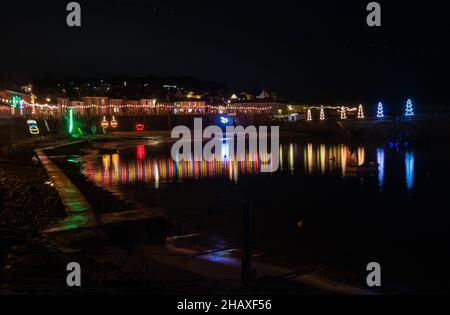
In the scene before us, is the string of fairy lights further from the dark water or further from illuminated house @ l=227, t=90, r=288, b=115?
the dark water

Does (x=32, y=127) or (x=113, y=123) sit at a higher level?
(x=113, y=123)

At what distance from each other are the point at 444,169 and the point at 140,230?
94.8 feet

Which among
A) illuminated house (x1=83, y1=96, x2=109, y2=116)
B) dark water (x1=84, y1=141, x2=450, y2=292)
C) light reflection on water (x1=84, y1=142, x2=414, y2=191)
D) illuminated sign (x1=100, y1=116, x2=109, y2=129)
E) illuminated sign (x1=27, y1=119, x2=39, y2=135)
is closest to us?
dark water (x1=84, y1=141, x2=450, y2=292)

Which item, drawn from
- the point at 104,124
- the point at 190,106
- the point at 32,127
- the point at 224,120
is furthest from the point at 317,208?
the point at 190,106

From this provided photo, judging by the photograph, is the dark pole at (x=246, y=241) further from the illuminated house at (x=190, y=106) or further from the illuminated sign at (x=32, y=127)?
the illuminated house at (x=190, y=106)

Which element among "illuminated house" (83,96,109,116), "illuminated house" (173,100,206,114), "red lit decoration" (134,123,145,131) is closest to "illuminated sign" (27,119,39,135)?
"red lit decoration" (134,123,145,131)

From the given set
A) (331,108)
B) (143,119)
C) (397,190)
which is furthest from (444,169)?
(331,108)

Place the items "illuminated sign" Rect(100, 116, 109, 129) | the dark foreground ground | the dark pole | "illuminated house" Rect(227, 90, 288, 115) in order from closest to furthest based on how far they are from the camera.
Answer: the dark foreground ground < the dark pole < "illuminated sign" Rect(100, 116, 109, 129) < "illuminated house" Rect(227, 90, 288, 115)

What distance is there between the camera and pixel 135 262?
898 cm

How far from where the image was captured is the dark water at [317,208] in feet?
36.6

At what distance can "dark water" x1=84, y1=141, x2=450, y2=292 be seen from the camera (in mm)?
11141

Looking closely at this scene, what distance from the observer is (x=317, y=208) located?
1808 centimetres

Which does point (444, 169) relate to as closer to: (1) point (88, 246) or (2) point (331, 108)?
(1) point (88, 246)

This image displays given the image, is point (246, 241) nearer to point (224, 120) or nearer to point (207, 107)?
point (224, 120)
